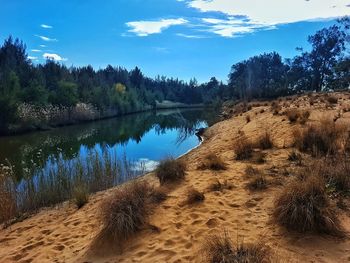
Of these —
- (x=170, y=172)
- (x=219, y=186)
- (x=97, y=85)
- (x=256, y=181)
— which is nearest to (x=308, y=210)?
(x=256, y=181)

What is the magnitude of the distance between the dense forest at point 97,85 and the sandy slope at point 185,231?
91.3 feet

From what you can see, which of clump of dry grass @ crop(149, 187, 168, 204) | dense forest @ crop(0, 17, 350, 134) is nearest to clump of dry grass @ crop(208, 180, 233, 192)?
clump of dry grass @ crop(149, 187, 168, 204)

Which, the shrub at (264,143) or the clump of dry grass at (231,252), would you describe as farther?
the shrub at (264,143)

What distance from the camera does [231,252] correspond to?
13.8ft

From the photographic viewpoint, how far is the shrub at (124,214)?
5.59 m

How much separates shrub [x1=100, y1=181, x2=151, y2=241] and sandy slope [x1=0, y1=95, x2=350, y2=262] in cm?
19

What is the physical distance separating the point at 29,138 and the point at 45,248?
2648 centimetres

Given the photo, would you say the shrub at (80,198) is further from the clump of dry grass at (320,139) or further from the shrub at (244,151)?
the clump of dry grass at (320,139)

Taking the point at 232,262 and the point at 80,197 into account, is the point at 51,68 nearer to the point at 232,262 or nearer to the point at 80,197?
the point at 80,197

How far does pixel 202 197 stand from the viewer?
6.67 m

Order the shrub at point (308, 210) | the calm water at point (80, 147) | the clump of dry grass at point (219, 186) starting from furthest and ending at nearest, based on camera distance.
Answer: the calm water at point (80, 147)
the clump of dry grass at point (219, 186)
the shrub at point (308, 210)

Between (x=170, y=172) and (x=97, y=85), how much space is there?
2402 inches

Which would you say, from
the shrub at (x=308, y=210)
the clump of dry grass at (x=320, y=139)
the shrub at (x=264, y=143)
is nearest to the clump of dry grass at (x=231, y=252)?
the shrub at (x=308, y=210)

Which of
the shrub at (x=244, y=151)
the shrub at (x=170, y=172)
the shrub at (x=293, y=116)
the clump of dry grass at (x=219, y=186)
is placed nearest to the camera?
the clump of dry grass at (x=219, y=186)
